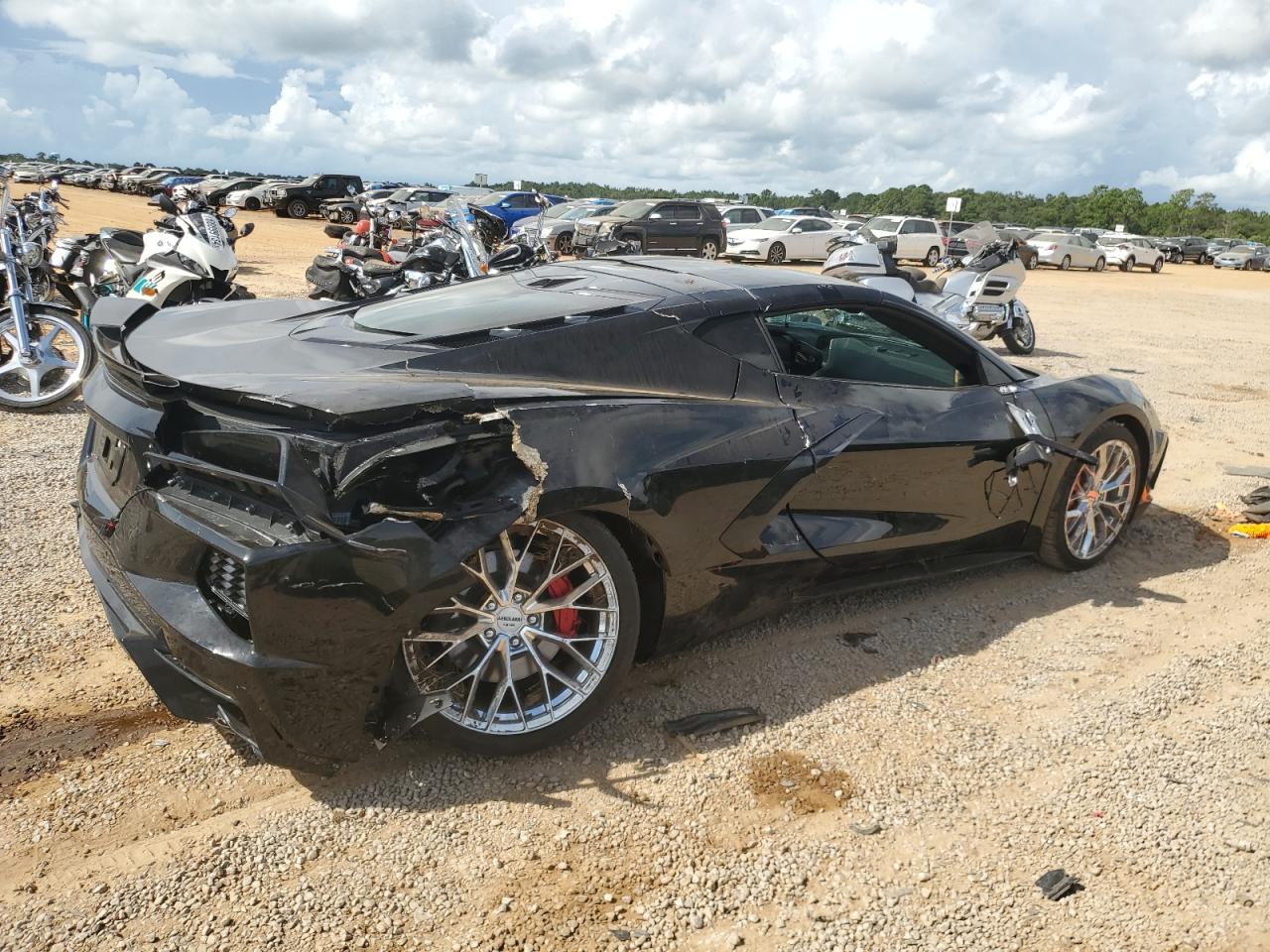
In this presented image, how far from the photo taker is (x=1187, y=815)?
9.46 ft

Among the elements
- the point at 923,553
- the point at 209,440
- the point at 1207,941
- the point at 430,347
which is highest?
the point at 430,347

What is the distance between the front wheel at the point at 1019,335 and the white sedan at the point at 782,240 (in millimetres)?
15585

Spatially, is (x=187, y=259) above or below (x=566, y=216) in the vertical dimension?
below

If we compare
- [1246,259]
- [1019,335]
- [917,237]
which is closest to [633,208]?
[917,237]

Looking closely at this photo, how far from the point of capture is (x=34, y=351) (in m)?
6.80

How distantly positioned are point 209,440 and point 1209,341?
1566cm

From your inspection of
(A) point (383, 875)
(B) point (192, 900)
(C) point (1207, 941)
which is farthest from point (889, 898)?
(B) point (192, 900)

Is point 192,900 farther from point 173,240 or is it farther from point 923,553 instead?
point 173,240

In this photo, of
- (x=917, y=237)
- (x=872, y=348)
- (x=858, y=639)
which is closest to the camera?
(x=858, y=639)

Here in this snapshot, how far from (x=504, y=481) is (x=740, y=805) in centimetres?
121

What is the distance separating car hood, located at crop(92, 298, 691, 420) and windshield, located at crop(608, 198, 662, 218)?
2211 cm

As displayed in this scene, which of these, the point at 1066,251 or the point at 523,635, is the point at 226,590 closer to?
the point at 523,635

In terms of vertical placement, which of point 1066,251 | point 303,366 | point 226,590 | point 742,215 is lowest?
point 226,590

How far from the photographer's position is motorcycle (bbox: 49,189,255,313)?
7922mm
